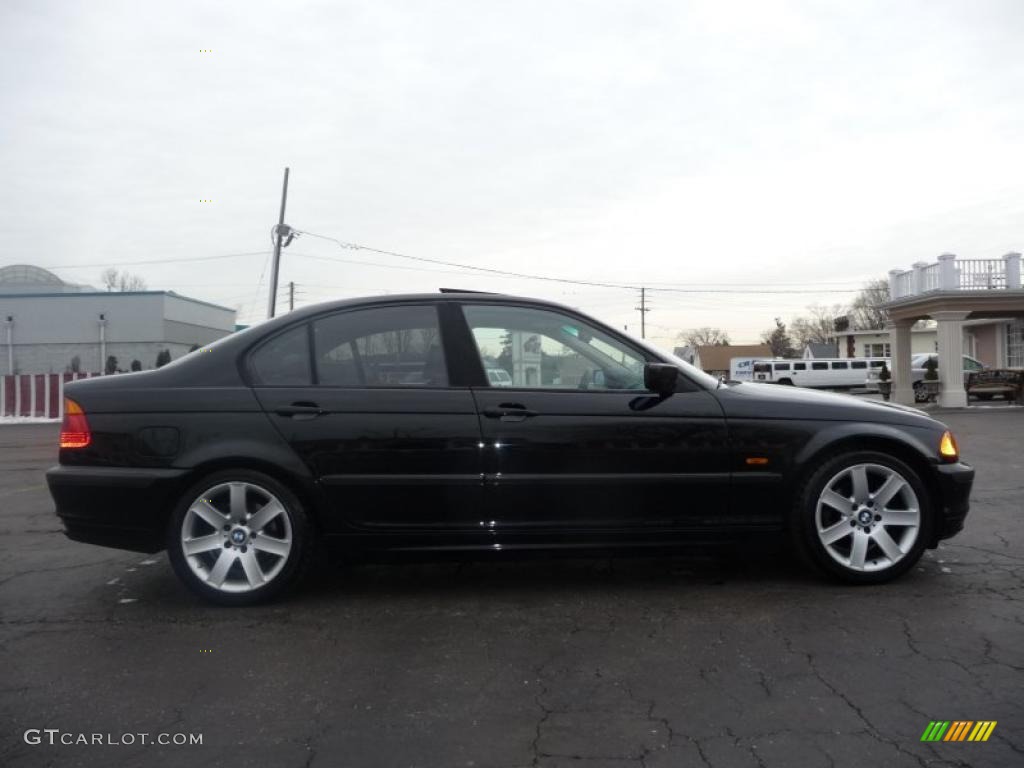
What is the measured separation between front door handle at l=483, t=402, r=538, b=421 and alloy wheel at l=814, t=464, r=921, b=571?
63.8 inches

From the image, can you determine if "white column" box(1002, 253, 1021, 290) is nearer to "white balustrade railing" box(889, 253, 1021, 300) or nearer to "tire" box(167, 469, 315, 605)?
"white balustrade railing" box(889, 253, 1021, 300)

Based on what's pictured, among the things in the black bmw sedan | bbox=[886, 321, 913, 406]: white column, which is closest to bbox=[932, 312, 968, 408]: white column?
bbox=[886, 321, 913, 406]: white column

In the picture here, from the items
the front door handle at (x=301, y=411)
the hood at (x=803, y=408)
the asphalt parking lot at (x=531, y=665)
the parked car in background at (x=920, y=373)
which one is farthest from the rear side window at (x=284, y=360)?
the parked car in background at (x=920, y=373)

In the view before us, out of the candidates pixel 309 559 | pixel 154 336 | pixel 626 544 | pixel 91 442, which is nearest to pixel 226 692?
pixel 309 559

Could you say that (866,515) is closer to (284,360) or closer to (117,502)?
(284,360)

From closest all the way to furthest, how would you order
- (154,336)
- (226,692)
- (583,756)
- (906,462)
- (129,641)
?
(583,756), (226,692), (129,641), (906,462), (154,336)

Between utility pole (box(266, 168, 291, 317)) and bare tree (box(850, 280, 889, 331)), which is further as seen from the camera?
bare tree (box(850, 280, 889, 331))

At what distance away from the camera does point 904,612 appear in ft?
12.4

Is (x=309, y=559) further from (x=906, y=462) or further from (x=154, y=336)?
(x=154, y=336)

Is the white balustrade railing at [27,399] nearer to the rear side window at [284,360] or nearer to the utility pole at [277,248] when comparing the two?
the utility pole at [277,248]

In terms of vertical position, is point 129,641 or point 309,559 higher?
point 309,559

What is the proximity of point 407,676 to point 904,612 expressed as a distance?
94.7 inches

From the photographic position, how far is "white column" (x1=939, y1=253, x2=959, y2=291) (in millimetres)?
21562

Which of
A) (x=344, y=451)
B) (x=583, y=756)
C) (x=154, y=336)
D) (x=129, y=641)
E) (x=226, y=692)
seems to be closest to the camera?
(x=583, y=756)
